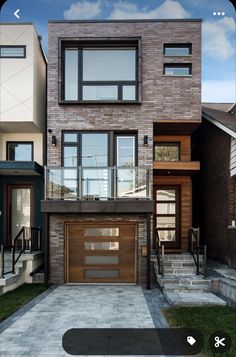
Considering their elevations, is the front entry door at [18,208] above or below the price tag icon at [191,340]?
above

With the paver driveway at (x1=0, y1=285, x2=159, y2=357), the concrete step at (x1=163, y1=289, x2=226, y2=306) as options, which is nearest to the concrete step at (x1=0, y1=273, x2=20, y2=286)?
the paver driveway at (x1=0, y1=285, x2=159, y2=357)

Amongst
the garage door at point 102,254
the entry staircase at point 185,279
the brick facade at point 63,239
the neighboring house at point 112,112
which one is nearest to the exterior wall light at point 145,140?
the neighboring house at point 112,112

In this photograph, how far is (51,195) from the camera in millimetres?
11438

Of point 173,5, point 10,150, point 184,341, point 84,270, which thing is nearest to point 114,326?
point 184,341

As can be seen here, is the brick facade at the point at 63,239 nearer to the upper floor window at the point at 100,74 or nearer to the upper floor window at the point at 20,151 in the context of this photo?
the upper floor window at the point at 20,151

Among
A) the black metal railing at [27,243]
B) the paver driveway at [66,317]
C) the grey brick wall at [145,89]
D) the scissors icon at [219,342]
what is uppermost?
the grey brick wall at [145,89]

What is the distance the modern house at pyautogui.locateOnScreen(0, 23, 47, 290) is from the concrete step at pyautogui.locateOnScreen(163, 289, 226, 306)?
17.6 feet

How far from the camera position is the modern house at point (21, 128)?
40.5 ft

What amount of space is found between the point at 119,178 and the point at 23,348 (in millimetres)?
6570

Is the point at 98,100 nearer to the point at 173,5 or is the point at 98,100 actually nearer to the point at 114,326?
the point at 114,326

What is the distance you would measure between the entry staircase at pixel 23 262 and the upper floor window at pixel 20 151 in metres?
2.74

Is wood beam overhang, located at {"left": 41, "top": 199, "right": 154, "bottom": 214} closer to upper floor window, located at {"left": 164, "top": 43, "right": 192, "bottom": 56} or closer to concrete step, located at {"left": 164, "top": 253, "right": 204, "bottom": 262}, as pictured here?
concrete step, located at {"left": 164, "top": 253, "right": 204, "bottom": 262}

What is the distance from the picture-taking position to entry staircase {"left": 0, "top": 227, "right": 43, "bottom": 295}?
33.5 feet

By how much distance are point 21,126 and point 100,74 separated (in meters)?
3.40
